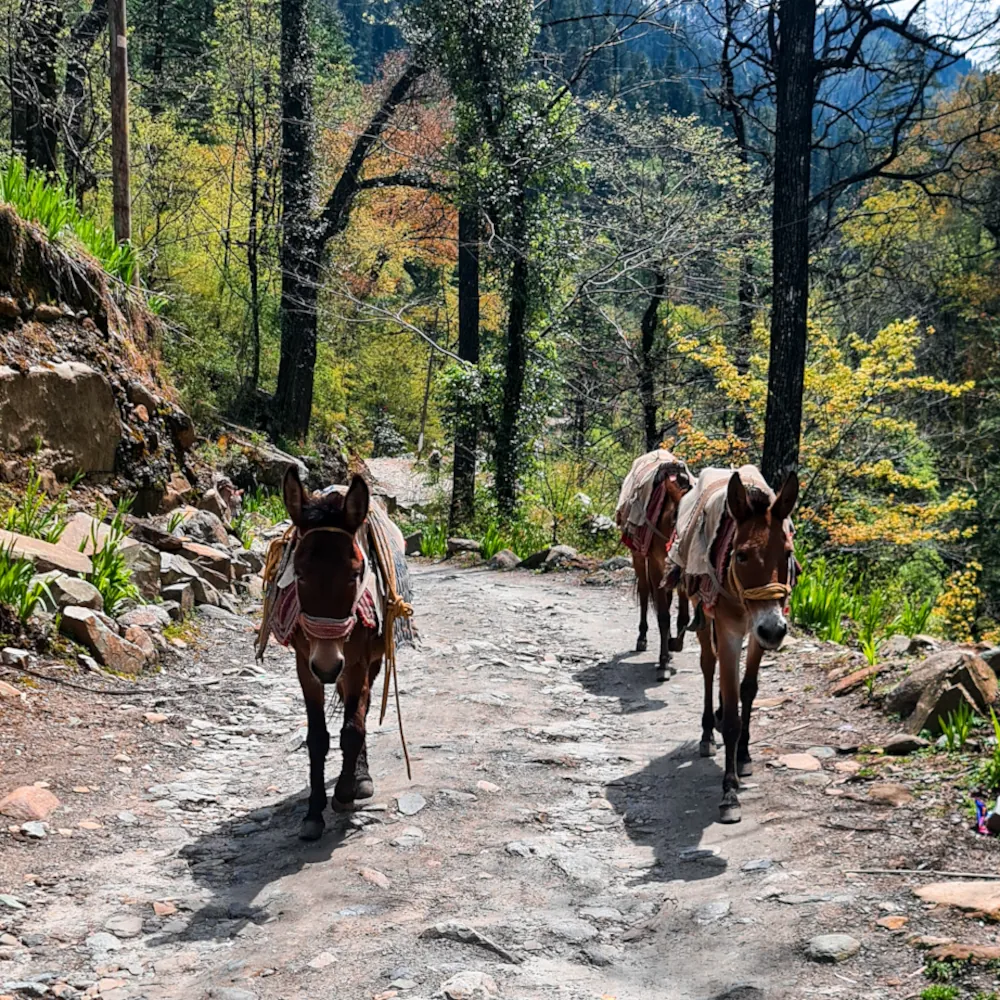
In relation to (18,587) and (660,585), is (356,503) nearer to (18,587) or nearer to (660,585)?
(18,587)

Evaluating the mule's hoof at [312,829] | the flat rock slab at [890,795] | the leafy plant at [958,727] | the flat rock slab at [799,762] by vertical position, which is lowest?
the mule's hoof at [312,829]

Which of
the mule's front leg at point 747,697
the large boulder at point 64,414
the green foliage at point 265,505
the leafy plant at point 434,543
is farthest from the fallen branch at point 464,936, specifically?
the leafy plant at point 434,543

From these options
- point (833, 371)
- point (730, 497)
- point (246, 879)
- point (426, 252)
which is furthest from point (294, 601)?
point (426, 252)

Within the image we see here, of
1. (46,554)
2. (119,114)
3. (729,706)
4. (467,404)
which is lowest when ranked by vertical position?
(729,706)

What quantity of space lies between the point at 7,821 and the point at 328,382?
2550cm

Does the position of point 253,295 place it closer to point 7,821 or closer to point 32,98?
point 32,98

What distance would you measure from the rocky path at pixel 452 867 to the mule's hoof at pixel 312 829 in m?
0.07

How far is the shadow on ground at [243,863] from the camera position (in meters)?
4.25

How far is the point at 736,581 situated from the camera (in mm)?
5160

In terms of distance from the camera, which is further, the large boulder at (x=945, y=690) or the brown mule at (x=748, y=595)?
the large boulder at (x=945, y=690)

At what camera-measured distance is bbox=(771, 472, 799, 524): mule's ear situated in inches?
200

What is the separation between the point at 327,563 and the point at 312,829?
142 centimetres

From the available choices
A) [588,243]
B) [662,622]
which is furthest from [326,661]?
[588,243]

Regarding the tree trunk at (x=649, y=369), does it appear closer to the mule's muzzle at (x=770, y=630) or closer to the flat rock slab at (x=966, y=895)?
the mule's muzzle at (x=770, y=630)
